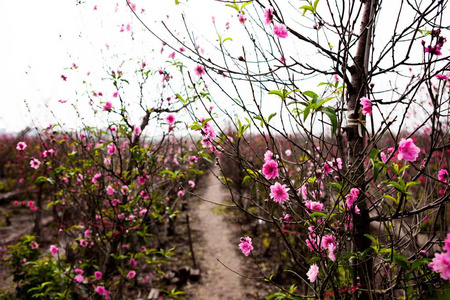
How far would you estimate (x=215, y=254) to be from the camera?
7070 mm

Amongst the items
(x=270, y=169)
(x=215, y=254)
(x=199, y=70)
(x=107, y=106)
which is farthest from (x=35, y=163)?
(x=215, y=254)

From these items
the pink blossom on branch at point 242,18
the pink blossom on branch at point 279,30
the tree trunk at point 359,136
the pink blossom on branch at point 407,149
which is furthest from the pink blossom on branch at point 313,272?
the pink blossom on branch at point 242,18

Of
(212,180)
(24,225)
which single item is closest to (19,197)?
(24,225)

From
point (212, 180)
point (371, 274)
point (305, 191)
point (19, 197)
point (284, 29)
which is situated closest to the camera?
point (371, 274)

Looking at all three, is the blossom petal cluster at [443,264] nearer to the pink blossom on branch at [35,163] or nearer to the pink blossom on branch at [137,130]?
the pink blossom on branch at [137,130]

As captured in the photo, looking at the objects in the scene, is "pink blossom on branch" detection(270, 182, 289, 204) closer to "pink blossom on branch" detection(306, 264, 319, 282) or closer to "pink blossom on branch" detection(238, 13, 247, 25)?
"pink blossom on branch" detection(306, 264, 319, 282)

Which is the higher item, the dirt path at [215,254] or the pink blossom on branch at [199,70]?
the pink blossom on branch at [199,70]

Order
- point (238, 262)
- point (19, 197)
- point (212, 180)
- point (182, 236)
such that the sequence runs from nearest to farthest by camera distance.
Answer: point (238, 262) → point (182, 236) → point (19, 197) → point (212, 180)

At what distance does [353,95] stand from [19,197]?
1165cm

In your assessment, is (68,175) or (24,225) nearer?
(68,175)

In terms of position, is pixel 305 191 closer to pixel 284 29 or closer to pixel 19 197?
pixel 284 29

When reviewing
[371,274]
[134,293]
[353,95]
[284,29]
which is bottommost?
[134,293]

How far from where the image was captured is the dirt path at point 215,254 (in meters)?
5.27

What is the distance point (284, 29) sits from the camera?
63.3 inches
